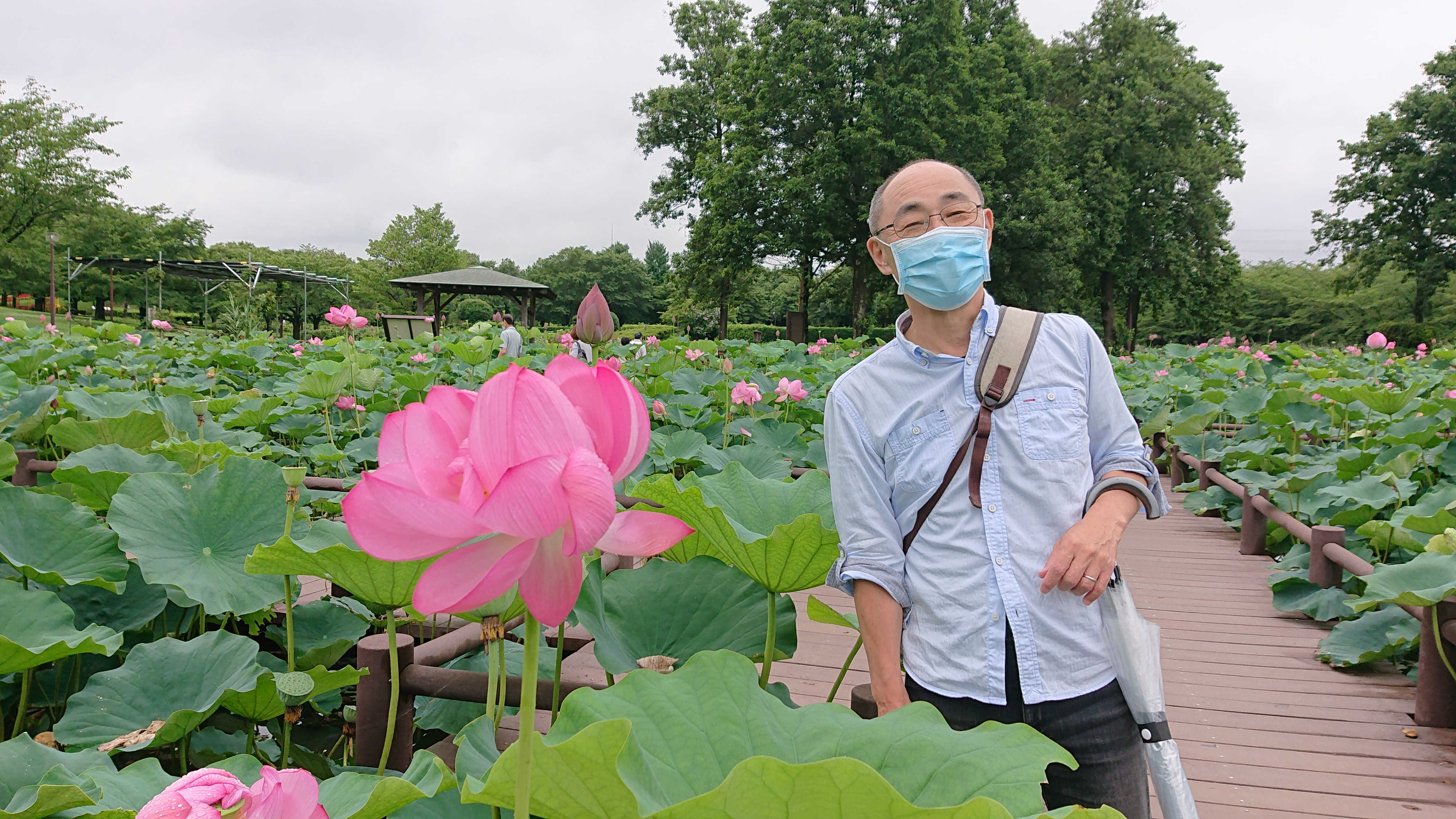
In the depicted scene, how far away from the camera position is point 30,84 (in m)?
28.6

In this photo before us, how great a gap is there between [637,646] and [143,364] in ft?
14.5

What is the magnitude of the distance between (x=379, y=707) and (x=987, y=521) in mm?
913

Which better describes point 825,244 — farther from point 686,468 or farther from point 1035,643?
point 1035,643

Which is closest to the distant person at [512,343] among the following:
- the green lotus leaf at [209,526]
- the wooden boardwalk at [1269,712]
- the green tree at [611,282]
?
the wooden boardwalk at [1269,712]

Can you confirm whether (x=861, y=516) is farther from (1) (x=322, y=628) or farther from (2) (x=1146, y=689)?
(1) (x=322, y=628)

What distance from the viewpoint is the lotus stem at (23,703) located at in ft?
3.80

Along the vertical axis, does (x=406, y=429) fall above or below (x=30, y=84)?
below

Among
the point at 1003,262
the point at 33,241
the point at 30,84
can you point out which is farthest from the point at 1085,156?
the point at 30,84

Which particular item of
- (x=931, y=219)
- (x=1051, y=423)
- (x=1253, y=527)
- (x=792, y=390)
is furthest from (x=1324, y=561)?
(x=931, y=219)

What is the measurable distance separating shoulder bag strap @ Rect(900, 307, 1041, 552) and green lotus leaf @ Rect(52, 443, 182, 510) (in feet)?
4.37

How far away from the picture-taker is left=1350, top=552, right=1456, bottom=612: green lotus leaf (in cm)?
229

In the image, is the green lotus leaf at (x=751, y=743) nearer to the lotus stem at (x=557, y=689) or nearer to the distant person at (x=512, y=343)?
the lotus stem at (x=557, y=689)

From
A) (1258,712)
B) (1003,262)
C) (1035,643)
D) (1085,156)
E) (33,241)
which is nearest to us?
(1035,643)

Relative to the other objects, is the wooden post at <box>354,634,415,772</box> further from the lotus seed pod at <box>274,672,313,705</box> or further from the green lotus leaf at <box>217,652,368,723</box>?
the lotus seed pod at <box>274,672,313,705</box>
